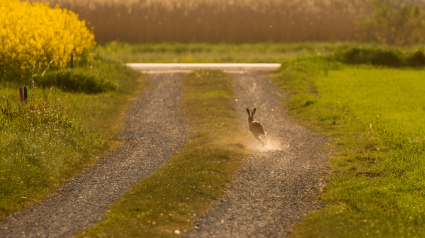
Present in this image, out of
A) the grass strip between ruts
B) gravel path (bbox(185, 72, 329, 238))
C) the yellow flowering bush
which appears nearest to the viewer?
the grass strip between ruts

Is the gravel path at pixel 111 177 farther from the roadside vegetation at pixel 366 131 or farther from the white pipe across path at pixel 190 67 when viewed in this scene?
the white pipe across path at pixel 190 67

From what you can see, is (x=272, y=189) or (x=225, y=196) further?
(x=272, y=189)

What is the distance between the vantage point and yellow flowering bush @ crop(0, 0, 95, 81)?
19.1 m

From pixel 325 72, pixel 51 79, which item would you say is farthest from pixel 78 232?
pixel 325 72

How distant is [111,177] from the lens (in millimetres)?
11211

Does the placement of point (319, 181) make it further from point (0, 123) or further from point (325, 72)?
point (325, 72)

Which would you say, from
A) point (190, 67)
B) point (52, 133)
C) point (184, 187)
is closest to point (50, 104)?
point (52, 133)

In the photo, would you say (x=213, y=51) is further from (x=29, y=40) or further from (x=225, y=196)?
(x=225, y=196)

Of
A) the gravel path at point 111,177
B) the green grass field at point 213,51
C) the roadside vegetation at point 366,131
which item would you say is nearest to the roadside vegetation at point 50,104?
the gravel path at point 111,177

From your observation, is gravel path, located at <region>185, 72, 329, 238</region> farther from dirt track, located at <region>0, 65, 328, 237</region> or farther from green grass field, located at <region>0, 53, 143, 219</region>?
green grass field, located at <region>0, 53, 143, 219</region>

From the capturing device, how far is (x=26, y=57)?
19453mm

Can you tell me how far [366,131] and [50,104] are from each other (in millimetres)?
9691

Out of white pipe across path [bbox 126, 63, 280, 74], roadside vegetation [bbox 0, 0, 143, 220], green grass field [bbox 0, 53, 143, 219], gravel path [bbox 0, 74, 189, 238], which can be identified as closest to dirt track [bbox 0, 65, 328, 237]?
gravel path [bbox 0, 74, 189, 238]

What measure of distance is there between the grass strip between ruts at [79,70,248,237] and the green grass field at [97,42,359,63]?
53.0ft
